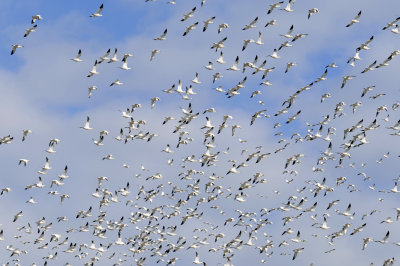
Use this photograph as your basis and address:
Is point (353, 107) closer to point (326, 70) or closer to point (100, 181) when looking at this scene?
point (326, 70)

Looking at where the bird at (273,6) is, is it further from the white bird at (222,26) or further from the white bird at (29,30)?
the white bird at (29,30)

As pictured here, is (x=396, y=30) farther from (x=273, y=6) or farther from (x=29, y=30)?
(x=29, y=30)

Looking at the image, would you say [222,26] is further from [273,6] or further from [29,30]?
[29,30]

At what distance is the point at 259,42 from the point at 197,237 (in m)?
29.0

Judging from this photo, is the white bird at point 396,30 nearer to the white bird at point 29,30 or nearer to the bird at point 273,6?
the bird at point 273,6

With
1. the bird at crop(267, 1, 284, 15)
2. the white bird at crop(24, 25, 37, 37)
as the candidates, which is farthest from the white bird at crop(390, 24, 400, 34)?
the white bird at crop(24, 25, 37, 37)

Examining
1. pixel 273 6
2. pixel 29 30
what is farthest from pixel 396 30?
pixel 29 30

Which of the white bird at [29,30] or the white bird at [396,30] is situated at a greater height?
the white bird at [396,30]

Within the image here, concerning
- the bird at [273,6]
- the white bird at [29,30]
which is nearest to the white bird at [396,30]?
the bird at [273,6]

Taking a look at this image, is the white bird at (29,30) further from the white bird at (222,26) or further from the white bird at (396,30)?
the white bird at (396,30)

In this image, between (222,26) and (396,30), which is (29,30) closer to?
(222,26)

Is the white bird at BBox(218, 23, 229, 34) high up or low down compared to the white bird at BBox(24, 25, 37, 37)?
up

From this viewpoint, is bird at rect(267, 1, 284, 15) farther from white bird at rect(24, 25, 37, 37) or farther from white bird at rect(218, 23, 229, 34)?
white bird at rect(24, 25, 37, 37)

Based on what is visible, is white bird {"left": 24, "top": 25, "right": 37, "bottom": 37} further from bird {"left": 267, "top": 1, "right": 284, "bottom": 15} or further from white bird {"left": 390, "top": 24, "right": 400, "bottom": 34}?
white bird {"left": 390, "top": 24, "right": 400, "bottom": 34}
